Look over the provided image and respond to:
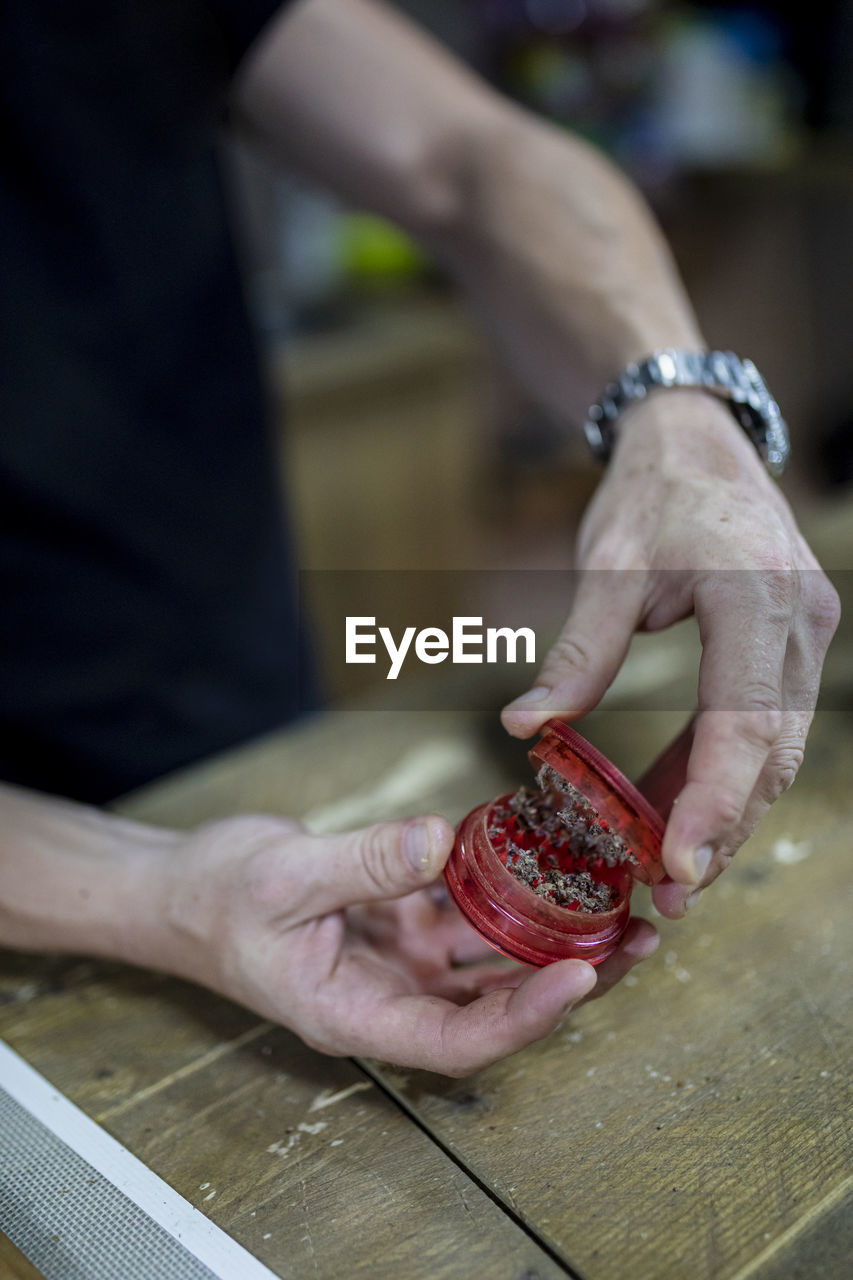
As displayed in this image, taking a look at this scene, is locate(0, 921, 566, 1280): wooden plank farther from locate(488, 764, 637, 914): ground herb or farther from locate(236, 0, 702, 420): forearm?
locate(236, 0, 702, 420): forearm

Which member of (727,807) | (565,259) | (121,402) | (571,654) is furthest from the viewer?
(121,402)

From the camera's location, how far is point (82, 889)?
2.31 feet

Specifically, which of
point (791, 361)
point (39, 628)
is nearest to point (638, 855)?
point (39, 628)

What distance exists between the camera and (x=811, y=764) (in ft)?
2.88

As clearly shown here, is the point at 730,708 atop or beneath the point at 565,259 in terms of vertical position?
beneath

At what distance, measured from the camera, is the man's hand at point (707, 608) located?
0.54 meters

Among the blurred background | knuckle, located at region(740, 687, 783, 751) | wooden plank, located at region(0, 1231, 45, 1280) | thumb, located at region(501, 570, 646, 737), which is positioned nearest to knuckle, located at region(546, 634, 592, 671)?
thumb, located at region(501, 570, 646, 737)

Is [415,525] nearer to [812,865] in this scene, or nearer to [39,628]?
[39,628]

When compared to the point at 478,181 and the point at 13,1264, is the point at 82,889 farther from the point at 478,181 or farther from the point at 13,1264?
the point at 478,181

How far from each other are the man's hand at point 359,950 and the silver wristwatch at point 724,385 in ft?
1.14

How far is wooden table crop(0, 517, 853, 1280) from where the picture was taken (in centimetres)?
51

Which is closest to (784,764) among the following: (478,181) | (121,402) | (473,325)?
(478,181)

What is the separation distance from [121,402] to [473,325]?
1348 millimetres

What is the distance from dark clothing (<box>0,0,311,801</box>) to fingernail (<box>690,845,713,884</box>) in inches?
25.5
